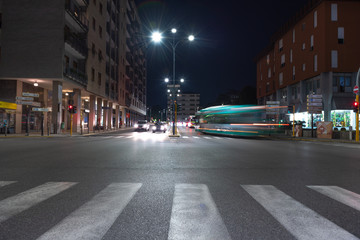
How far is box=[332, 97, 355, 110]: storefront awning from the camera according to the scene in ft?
108

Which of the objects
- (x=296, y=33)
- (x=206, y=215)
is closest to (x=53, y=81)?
(x=206, y=215)

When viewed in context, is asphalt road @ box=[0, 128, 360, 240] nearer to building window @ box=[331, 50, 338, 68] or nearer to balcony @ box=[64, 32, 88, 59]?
balcony @ box=[64, 32, 88, 59]

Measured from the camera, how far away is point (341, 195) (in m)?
5.02

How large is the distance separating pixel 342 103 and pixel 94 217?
1446 inches

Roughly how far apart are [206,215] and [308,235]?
1341 mm

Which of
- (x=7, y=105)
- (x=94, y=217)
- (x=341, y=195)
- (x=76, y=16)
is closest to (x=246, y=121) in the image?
(x=341, y=195)

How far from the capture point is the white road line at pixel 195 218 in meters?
3.18

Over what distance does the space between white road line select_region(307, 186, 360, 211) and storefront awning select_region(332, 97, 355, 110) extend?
3208 centimetres

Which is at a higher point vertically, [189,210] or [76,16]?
[76,16]

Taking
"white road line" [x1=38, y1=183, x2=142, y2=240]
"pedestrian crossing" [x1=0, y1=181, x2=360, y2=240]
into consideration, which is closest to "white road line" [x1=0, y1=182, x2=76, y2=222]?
"pedestrian crossing" [x1=0, y1=181, x2=360, y2=240]

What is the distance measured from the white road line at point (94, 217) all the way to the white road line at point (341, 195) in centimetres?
374

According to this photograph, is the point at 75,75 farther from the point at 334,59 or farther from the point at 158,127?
the point at 334,59

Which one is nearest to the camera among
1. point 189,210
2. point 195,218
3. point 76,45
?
point 195,218

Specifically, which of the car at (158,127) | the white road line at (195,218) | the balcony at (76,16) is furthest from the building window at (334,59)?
the white road line at (195,218)
